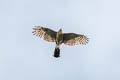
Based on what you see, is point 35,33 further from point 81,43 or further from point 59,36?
point 81,43

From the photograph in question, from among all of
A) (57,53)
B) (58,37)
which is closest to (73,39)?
(58,37)

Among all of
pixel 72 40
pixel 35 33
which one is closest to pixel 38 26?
pixel 35 33

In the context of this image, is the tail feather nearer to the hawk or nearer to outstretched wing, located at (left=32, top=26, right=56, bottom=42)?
the hawk

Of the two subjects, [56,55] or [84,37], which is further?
[84,37]

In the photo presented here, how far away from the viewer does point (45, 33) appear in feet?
132

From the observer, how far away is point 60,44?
4031cm

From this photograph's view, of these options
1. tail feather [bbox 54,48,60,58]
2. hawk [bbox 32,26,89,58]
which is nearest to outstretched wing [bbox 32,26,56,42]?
hawk [bbox 32,26,89,58]

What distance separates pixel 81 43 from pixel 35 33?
17.3 ft

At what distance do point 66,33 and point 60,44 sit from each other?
144cm

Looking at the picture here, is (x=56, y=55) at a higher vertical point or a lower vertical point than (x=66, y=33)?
lower

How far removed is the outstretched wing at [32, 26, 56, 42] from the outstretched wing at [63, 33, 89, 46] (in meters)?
1.41

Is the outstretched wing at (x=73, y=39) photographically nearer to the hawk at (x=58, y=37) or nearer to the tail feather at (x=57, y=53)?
the hawk at (x=58, y=37)

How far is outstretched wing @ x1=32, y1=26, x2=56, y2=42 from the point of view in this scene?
4003 cm

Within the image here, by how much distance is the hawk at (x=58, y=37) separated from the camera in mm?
39875
